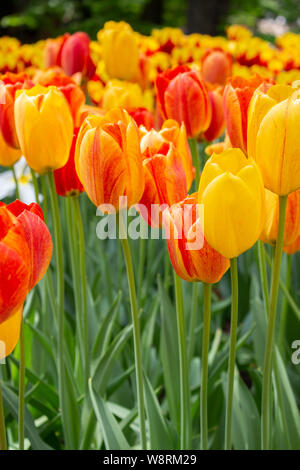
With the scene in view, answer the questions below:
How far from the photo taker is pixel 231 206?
658 millimetres

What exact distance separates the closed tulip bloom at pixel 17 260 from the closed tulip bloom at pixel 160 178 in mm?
196

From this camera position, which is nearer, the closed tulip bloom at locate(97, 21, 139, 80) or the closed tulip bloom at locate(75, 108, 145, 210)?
the closed tulip bloom at locate(75, 108, 145, 210)

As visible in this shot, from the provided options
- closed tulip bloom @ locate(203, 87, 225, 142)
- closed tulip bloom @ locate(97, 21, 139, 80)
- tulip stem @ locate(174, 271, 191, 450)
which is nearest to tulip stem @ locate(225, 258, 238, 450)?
tulip stem @ locate(174, 271, 191, 450)

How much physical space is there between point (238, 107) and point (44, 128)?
265 mm

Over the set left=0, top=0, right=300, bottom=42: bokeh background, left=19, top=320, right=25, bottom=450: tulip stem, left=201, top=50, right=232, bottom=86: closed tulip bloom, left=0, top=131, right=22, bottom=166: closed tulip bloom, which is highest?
left=0, top=131, right=22, bottom=166: closed tulip bloom

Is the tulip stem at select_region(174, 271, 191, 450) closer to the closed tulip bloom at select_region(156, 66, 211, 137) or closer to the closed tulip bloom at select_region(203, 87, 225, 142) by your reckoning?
the closed tulip bloom at select_region(156, 66, 211, 137)

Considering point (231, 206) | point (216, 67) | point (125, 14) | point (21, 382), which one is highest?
point (231, 206)

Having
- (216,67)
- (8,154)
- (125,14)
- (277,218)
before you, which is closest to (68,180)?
(8,154)

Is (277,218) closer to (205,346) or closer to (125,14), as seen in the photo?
(205,346)

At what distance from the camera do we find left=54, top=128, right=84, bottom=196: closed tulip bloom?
1051 millimetres

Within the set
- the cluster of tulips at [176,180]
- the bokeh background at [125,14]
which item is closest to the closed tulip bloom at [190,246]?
the cluster of tulips at [176,180]

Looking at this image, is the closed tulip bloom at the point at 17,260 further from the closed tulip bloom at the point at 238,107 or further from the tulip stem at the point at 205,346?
the closed tulip bloom at the point at 238,107

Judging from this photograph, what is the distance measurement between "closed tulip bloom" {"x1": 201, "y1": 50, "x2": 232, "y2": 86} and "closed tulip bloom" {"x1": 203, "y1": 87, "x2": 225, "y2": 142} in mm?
521
